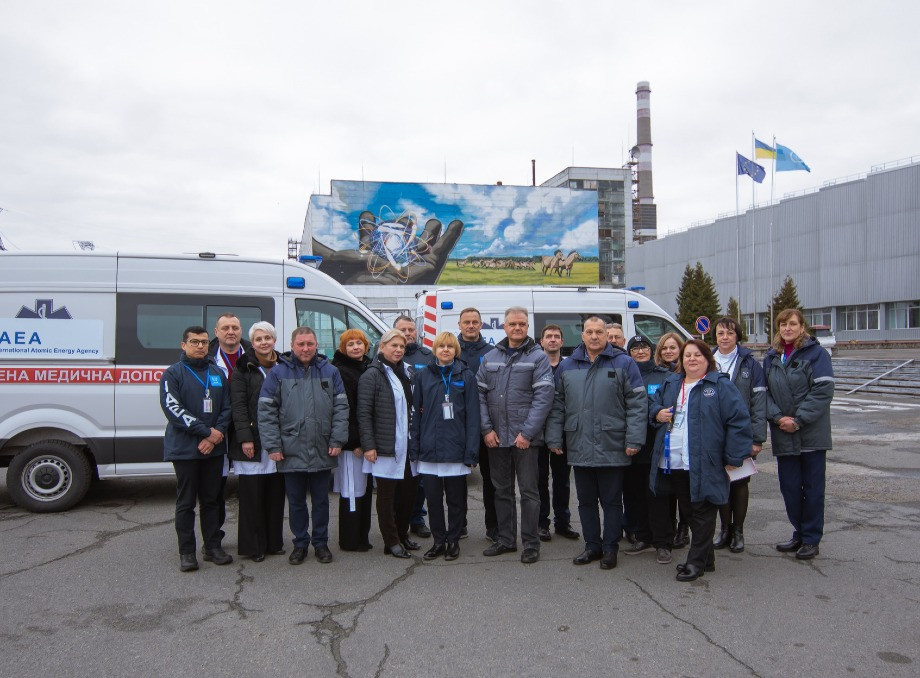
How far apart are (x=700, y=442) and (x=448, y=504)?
1.95 metres

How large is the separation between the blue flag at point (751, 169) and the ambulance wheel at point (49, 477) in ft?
154

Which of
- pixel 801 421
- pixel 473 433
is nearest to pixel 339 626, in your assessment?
pixel 473 433

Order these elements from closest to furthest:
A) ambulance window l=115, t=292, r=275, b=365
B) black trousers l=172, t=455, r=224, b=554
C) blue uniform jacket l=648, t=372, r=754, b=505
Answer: blue uniform jacket l=648, t=372, r=754, b=505
black trousers l=172, t=455, r=224, b=554
ambulance window l=115, t=292, r=275, b=365

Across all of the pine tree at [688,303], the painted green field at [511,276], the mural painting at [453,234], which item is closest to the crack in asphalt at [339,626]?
the pine tree at [688,303]

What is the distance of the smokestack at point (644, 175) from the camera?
80.2 metres

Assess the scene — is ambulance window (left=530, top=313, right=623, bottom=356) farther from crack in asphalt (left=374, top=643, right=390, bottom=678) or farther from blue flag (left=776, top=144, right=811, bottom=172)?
blue flag (left=776, top=144, right=811, bottom=172)

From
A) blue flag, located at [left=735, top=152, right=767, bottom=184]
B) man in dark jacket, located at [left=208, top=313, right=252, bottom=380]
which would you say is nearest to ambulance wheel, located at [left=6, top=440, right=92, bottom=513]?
man in dark jacket, located at [left=208, top=313, right=252, bottom=380]

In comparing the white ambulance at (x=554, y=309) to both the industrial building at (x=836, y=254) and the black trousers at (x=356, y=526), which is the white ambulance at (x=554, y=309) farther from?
the industrial building at (x=836, y=254)

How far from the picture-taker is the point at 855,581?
4.66 m

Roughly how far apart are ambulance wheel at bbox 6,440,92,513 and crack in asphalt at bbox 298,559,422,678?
12.6 ft

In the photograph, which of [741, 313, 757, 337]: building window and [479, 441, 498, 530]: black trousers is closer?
[479, 441, 498, 530]: black trousers

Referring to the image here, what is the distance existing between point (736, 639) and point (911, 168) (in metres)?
57.7

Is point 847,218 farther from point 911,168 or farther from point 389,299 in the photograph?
point 389,299

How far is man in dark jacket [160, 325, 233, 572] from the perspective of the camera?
4.99 metres
